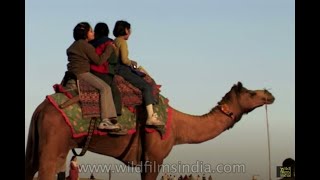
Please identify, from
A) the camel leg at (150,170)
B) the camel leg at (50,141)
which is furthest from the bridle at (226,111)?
the camel leg at (50,141)

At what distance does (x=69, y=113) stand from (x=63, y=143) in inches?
16.6

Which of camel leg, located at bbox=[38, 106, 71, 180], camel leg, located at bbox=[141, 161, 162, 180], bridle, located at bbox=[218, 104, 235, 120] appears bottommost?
camel leg, located at bbox=[141, 161, 162, 180]

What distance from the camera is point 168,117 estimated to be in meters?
10.4

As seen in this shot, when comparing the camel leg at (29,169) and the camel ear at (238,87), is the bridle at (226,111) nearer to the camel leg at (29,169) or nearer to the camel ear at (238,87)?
the camel ear at (238,87)

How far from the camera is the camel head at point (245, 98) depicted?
10977 mm

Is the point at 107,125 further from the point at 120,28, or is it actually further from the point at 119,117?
the point at 120,28

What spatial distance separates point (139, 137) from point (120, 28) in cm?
162

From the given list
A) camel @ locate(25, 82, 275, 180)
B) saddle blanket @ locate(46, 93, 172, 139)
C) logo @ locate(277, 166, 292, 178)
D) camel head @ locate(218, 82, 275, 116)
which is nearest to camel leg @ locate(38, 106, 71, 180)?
camel @ locate(25, 82, 275, 180)

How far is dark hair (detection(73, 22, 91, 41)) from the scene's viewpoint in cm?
981

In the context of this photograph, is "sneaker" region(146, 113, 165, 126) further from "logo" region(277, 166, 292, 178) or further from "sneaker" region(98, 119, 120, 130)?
"logo" region(277, 166, 292, 178)

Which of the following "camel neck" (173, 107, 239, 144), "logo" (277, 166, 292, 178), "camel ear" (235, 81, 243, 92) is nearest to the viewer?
"camel neck" (173, 107, 239, 144)

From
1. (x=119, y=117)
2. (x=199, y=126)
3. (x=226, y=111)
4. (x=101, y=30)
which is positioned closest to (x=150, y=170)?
(x=119, y=117)
